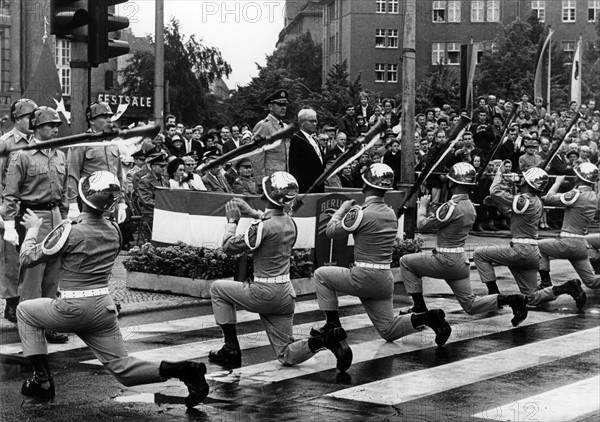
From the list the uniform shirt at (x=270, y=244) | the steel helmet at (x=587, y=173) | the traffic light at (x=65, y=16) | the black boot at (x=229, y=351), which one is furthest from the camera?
the steel helmet at (x=587, y=173)

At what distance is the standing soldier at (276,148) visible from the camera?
13.3 meters

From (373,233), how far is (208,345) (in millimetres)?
1874

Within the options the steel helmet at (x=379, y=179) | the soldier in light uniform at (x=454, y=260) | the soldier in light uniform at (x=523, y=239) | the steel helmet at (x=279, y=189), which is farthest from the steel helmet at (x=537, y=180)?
the steel helmet at (x=279, y=189)

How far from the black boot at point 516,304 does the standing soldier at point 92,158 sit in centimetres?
412

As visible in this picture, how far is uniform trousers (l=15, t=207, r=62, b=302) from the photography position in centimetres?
1023

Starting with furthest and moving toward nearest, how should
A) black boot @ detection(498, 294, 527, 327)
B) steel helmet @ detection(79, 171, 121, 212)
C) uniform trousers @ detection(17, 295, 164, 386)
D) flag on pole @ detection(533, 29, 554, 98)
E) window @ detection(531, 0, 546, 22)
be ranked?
window @ detection(531, 0, 546, 22), flag on pole @ detection(533, 29, 554, 98), black boot @ detection(498, 294, 527, 327), steel helmet @ detection(79, 171, 121, 212), uniform trousers @ detection(17, 295, 164, 386)

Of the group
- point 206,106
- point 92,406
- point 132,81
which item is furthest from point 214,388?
point 132,81

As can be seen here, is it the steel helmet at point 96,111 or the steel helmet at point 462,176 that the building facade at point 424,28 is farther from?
the steel helmet at point 96,111

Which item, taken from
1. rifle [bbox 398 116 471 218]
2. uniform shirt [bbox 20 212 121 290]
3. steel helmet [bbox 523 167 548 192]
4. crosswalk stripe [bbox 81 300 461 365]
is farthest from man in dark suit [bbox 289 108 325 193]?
uniform shirt [bbox 20 212 121 290]

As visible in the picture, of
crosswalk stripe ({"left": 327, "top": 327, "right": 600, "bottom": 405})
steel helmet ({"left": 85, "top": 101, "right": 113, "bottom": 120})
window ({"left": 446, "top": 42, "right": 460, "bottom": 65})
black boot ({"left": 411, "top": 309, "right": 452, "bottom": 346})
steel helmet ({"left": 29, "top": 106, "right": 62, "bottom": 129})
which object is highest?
window ({"left": 446, "top": 42, "right": 460, "bottom": 65})

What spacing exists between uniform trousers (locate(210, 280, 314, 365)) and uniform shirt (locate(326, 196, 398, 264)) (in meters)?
1.11

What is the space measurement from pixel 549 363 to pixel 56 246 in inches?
188

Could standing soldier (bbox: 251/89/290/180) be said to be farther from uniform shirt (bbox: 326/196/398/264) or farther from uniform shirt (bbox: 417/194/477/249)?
uniform shirt (bbox: 326/196/398/264)

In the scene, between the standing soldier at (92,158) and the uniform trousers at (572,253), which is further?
the uniform trousers at (572,253)
